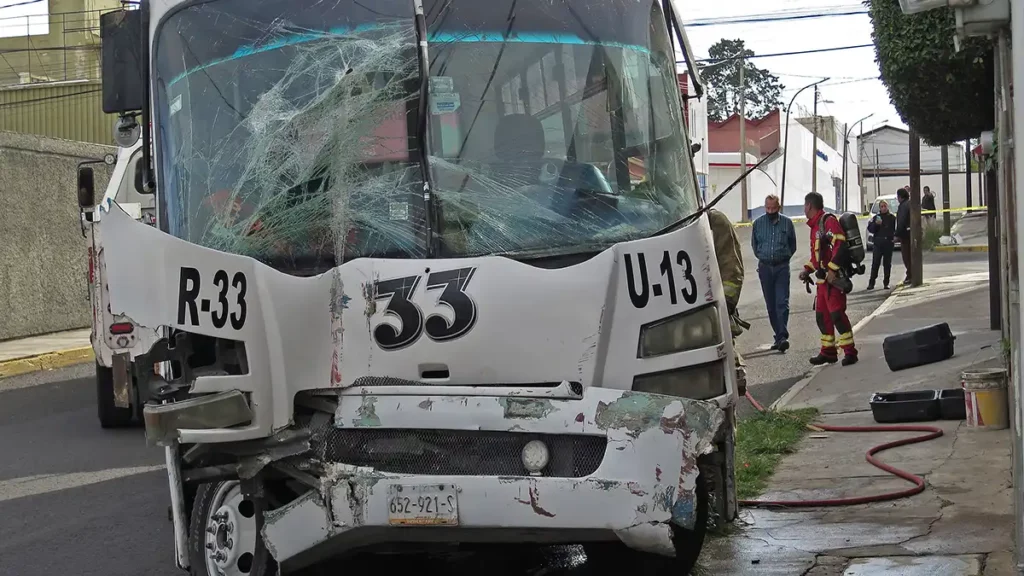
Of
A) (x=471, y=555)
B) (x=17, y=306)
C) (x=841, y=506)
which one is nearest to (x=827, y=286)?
(x=841, y=506)

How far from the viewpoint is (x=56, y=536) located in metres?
6.91

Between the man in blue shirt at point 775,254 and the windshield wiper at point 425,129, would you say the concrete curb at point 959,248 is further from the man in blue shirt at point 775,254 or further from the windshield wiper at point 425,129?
the windshield wiper at point 425,129

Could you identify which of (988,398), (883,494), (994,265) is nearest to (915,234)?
(994,265)

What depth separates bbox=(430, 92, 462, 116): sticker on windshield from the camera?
5.28 meters

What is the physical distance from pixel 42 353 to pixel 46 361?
153 millimetres

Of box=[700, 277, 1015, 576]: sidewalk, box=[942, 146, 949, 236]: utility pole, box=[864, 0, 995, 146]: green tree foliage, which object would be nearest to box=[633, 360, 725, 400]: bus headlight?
box=[700, 277, 1015, 576]: sidewalk

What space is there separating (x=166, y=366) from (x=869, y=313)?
14.8 meters

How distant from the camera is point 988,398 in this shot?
28.9 feet

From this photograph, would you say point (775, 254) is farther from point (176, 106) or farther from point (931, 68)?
point (176, 106)

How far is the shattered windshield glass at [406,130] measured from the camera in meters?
5.13

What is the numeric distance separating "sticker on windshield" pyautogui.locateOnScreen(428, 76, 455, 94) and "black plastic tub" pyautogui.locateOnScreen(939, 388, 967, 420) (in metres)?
5.58

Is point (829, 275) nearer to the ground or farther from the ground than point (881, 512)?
farther from the ground

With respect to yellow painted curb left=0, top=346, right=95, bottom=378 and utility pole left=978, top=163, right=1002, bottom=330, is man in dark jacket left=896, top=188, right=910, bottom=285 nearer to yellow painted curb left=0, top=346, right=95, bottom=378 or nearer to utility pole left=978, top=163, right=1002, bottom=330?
utility pole left=978, top=163, right=1002, bottom=330

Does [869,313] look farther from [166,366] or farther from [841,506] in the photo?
[166,366]
